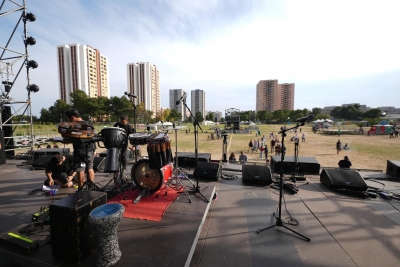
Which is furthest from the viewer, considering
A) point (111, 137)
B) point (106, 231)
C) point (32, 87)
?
point (32, 87)

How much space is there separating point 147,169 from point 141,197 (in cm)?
64

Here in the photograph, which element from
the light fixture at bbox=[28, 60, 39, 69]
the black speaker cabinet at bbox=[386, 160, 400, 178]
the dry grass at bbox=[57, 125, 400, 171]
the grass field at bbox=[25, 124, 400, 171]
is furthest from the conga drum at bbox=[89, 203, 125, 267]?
the grass field at bbox=[25, 124, 400, 171]

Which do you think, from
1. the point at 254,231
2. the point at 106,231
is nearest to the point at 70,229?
the point at 106,231

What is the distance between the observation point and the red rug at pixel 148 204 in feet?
11.3

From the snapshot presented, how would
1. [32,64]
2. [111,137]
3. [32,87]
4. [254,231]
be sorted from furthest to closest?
[32,87], [32,64], [111,137], [254,231]

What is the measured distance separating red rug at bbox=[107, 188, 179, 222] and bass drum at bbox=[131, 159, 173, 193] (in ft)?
0.77

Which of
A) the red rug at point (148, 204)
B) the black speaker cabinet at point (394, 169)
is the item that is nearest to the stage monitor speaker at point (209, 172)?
the red rug at point (148, 204)

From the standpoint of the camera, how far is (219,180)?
20.8ft

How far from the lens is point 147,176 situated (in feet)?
14.2

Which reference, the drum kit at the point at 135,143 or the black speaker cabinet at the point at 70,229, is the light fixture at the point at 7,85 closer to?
the drum kit at the point at 135,143

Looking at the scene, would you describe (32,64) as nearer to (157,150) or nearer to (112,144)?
(112,144)

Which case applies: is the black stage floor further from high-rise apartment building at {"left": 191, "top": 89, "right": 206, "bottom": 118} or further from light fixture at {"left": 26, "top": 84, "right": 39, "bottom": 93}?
high-rise apartment building at {"left": 191, "top": 89, "right": 206, "bottom": 118}

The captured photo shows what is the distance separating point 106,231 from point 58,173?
4.17 m

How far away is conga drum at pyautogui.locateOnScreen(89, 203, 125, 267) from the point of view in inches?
82.5
